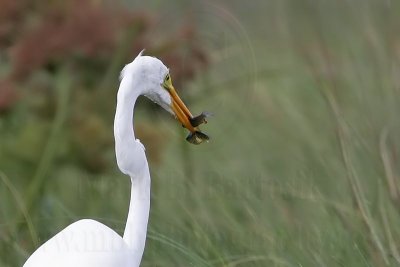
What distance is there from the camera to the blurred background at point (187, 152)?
2406 millimetres

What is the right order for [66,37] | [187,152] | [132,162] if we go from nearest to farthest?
[132,162] → [66,37] → [187,152]

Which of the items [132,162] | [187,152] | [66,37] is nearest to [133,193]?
[132,162]

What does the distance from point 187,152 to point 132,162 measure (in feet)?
4.33

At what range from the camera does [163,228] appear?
103 inches

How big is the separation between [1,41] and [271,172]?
1006 mm

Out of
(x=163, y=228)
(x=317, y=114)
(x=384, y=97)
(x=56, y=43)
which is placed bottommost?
(x=163, y=228)

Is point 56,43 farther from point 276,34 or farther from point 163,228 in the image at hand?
point 276,34

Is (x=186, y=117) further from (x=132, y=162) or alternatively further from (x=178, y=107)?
(x=132, y=162)

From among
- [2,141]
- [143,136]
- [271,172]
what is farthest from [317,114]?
[2,141]

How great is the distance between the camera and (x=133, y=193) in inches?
74.6

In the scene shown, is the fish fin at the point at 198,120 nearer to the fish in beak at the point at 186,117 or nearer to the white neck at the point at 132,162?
the fish in beak at the point at 186,117

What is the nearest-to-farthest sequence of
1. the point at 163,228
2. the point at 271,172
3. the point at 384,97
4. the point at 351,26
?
the point at 163,228, the point at 384,97, the point at 271,172, the point at 351,26

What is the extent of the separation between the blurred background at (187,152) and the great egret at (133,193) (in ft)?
0.94

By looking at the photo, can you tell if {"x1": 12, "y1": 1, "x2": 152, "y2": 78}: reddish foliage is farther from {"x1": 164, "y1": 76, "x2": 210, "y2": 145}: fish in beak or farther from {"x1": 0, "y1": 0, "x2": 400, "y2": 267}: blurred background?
{"x1": 164, "y1": 76, "x2": 210, "y2": 145}: fish in beak
